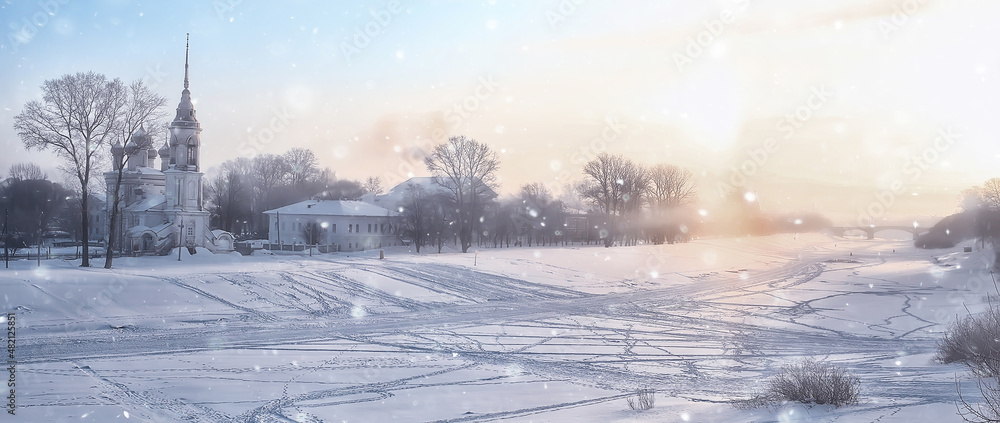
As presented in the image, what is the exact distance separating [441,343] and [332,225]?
182ft

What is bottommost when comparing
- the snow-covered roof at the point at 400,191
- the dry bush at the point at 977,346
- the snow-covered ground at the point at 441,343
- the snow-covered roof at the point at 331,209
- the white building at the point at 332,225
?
the snow-covered ground at the point at 441,343

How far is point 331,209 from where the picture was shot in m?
73.8

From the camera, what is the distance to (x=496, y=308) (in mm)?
28812

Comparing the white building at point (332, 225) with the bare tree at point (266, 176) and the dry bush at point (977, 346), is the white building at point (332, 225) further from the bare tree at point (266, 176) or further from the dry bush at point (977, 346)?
the dry bush at point (977, 346)

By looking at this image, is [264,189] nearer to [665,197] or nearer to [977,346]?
[665,197]

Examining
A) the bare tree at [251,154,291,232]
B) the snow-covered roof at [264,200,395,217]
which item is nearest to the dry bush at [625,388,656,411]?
the snow-covered roof at [264,200,395,217]

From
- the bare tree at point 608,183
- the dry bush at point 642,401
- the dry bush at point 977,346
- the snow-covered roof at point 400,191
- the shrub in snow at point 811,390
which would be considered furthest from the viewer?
the snow-covered roof at point 400,191

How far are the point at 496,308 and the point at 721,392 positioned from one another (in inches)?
622

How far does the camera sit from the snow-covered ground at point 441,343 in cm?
1223

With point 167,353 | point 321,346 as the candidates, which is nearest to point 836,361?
point 321,346

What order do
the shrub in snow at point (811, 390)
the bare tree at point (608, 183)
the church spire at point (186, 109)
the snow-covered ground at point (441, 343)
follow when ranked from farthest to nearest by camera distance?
the bare tree at point (608, 183)
the church spire at point (186, 109)
the snow-covered ground at point (441, 343)
the shrub in snow at point (811, 390)

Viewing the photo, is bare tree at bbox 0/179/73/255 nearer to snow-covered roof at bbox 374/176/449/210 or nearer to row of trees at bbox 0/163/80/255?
row of trees at bbox 0/163/80/255

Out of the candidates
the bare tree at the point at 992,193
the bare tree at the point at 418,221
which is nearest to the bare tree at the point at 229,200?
the bare tree at the point at 418,221

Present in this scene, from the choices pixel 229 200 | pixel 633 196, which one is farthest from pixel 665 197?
pixel 229 200
